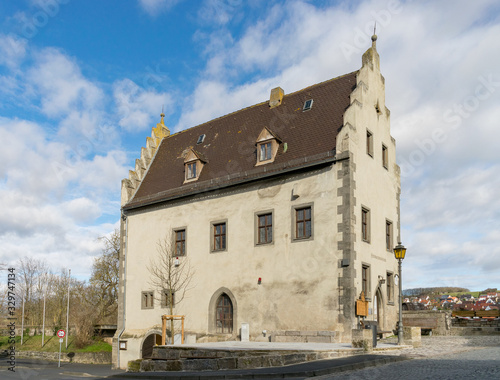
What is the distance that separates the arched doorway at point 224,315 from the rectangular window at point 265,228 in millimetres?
3443

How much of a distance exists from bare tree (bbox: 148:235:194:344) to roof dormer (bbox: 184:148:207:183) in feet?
11.6

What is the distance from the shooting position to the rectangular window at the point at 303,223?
22953 mm

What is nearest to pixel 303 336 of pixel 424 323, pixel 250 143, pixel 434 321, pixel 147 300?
pixel 424 323

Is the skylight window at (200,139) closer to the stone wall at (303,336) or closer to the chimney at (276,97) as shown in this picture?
the chimney at (276,97)

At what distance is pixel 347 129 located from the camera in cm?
2255

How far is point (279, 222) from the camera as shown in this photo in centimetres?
2386

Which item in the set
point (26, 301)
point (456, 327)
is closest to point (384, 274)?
point (456, 327)

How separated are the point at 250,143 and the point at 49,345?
35.7m

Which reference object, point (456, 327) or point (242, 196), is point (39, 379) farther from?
point (456, 327)

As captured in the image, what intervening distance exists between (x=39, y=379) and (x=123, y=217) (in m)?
11.1

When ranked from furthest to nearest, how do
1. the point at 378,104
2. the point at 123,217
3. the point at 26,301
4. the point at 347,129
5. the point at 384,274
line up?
the point at 26,301
the point at 123,217
the point at 378,104
the point at 384,274
the point at 347,129

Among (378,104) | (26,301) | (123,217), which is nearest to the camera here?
(378,104)

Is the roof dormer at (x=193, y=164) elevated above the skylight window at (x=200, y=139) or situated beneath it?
situated beneath

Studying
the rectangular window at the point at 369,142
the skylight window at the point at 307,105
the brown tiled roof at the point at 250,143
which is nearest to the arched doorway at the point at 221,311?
the brown tiled roof at the point at 250,143
